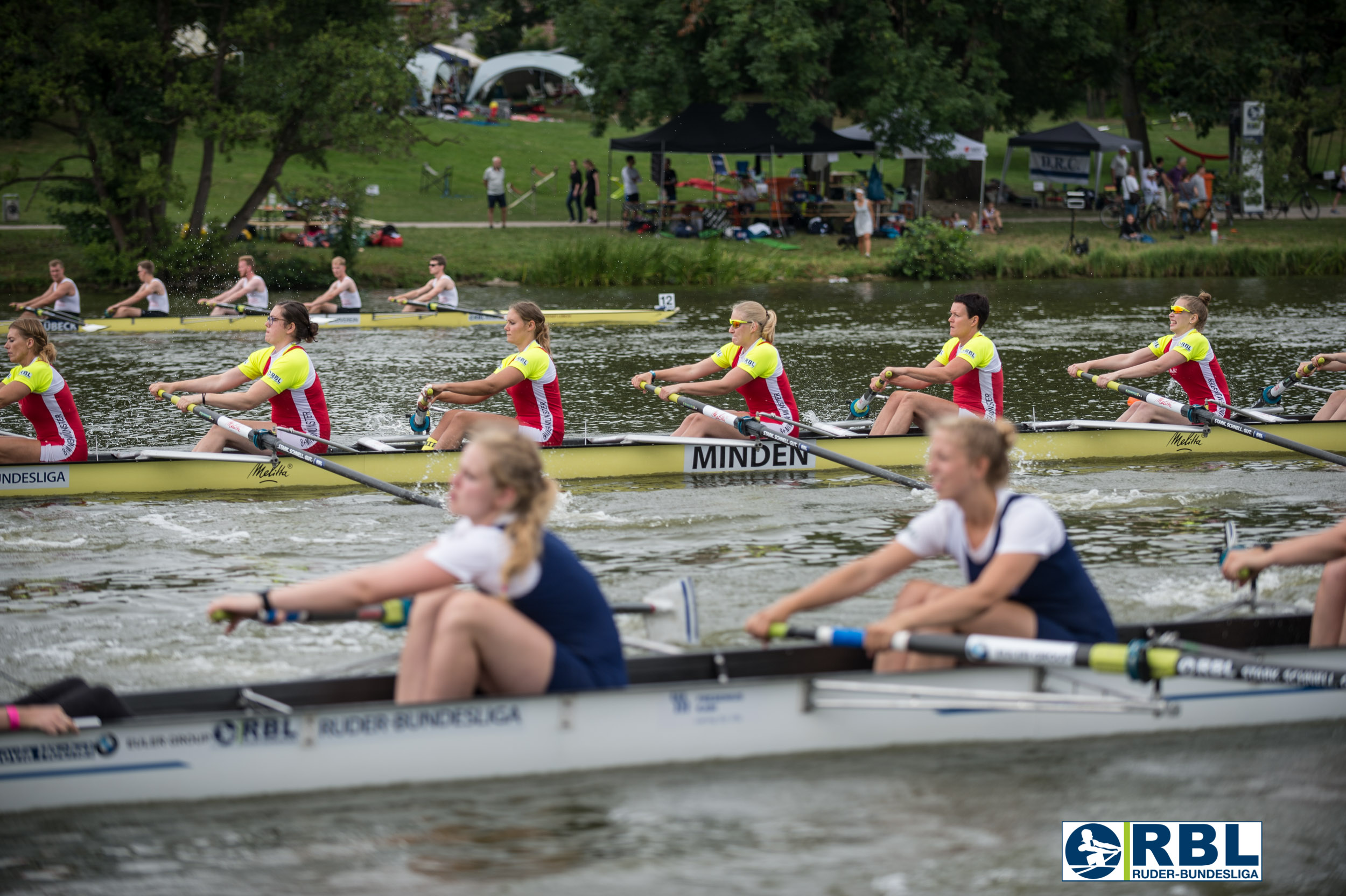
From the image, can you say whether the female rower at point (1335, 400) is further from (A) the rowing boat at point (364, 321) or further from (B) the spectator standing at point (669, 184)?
(B) the spectator standing at point (669, 184)

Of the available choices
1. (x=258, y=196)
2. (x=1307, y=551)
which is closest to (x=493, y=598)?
(x=1307, y=551)

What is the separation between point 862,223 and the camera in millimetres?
29125

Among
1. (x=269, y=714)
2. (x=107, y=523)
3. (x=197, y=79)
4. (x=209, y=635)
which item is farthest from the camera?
(x=197, y=79)

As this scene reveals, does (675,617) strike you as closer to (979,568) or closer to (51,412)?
(979,568)

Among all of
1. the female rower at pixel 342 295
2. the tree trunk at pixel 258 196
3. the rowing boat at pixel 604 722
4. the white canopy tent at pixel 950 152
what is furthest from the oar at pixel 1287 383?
the white canopy tent at pixel 950 152

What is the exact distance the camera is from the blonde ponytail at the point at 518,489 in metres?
4.60

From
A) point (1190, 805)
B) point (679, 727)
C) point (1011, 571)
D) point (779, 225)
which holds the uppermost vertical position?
point (779, 225)

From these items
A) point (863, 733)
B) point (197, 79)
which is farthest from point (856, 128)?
point (863, 733)

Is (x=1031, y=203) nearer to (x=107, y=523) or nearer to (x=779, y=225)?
(x=779, y=225)

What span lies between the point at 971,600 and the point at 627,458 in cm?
599

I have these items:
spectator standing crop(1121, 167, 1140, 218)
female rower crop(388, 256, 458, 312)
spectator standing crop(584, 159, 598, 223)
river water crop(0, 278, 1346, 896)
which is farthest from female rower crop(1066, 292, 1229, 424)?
spectator standing crop(584, 159, 598, 223)

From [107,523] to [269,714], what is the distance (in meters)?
5.38

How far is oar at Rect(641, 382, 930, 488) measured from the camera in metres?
9.69

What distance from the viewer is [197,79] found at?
81.7 ft
